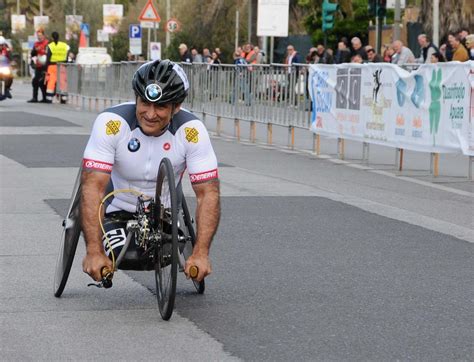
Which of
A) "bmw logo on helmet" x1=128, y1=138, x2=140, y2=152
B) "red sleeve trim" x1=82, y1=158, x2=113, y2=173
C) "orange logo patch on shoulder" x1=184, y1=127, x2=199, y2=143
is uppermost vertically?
"orange logo patch on shoulder" x1=184, y1=127, x2=199, y2=143

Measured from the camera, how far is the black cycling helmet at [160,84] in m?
7.46

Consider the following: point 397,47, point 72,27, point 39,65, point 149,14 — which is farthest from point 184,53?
point 72,27

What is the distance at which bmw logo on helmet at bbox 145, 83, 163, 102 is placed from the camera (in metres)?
7.46

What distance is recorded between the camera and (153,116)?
753cm

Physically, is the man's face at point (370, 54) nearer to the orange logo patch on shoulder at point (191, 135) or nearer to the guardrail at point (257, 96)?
the guardrail at point (257, 96)

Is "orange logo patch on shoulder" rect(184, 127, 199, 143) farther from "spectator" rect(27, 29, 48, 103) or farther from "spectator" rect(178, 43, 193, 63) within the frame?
"spectator" rect(27, 29, 48, 103)

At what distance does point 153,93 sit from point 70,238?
3.52ft

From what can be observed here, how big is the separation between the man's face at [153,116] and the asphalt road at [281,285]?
992 millimetres

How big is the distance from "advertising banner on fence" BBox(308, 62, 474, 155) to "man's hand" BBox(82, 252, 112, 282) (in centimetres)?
930

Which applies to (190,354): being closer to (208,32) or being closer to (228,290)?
(228,290)

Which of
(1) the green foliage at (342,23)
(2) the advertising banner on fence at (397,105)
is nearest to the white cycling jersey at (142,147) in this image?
(2) the advertising banner on fence at (397,105)

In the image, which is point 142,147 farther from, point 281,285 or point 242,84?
point 242,84

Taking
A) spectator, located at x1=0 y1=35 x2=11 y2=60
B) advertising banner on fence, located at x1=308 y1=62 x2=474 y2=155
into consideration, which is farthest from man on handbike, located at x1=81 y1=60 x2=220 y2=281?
spectator, located at x1=0 y1=35 x2=11 y2=60

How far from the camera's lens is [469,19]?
39.8m
